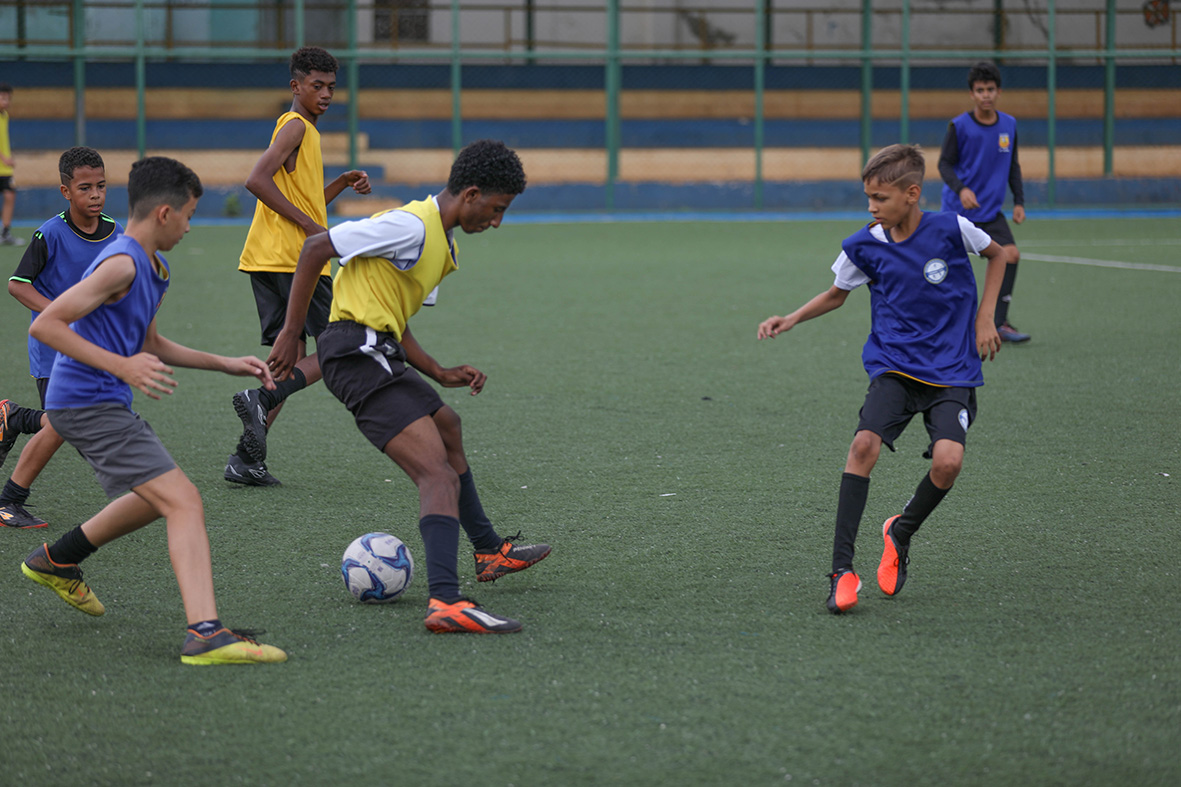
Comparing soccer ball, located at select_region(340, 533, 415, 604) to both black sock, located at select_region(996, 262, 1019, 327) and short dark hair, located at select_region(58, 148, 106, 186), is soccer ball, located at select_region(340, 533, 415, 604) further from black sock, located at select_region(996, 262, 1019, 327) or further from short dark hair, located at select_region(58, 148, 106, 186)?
black sock, located at select_region(996, 262, 1019, 327)

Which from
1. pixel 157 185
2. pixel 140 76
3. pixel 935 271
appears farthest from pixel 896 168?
pixel 140 76

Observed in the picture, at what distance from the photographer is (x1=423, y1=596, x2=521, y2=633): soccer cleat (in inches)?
138

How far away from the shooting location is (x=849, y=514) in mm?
3791

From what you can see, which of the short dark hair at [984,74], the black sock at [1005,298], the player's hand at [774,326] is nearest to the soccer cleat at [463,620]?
the player's hand at [774,326]

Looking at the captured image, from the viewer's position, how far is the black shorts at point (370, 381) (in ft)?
11.8

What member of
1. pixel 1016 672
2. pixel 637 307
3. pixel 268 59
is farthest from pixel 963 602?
pixel 268 59

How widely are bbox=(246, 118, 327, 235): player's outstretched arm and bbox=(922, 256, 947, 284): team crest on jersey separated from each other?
2682 mm

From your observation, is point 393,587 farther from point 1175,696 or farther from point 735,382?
point 735,382

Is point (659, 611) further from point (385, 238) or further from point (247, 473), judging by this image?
point (247, 473)

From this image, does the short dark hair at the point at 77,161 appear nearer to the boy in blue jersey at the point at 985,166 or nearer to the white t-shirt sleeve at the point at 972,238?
the white t-shirt sleeve at the point at 972,238

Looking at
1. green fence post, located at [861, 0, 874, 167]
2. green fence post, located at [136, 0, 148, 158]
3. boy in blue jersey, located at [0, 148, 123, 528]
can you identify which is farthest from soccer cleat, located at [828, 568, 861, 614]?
green fence post, located at [861, 0, 874, 167]

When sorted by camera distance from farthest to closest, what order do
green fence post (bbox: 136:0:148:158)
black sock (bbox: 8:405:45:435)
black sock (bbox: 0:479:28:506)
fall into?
green fence post (bbox: 136:0:148:158), black sock (bbox: 8:405:45:435), black sock (bbox: 0:479:28:506)

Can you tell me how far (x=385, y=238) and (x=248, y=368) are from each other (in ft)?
1.74

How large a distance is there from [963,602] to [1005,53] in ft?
74.2
